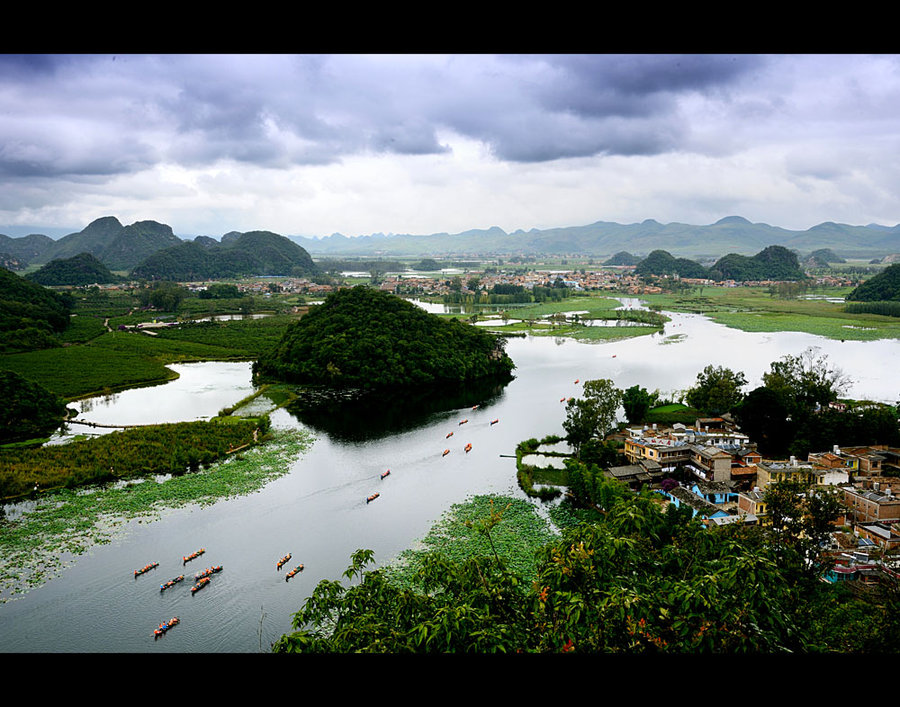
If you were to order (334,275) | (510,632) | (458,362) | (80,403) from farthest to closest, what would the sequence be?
1. (334,275)
2. (458,362)
3. (80,403)
4. (510,632)

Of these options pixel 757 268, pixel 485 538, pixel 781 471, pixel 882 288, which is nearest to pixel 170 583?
pixel 485 538

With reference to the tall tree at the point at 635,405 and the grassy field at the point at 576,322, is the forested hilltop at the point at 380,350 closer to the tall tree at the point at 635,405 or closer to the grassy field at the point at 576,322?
the tall tree at the point at 635,405

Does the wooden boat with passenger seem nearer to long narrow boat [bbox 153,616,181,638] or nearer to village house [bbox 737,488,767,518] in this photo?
long narrow boat [bbox 153,616,181,638]

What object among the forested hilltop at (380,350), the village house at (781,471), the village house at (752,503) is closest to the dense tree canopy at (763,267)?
the forested hilltop at (380,350)
